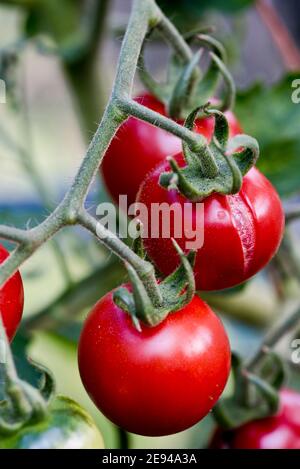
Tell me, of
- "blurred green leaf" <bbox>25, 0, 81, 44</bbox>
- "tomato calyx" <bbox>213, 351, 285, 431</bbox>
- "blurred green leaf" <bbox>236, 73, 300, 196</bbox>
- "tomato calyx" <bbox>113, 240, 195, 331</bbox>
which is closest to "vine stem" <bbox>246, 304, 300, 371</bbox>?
"tomato calyx" <bbox>213, 351, 285, 431</bbox>

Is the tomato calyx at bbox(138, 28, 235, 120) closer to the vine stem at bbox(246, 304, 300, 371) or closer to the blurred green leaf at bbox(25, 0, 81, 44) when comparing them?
the vine stem at bbox(246, 304, 300, 371)

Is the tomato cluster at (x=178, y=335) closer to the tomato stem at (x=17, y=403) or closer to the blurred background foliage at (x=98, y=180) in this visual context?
the tomato stem at (x=17, y=403)

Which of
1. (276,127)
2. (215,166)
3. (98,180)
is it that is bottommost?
(98,180)

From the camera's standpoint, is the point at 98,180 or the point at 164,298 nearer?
the point at 164,298

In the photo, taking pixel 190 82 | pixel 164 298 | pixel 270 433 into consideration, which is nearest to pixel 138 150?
pixel 190 82
